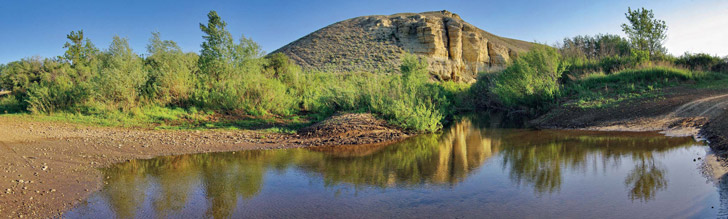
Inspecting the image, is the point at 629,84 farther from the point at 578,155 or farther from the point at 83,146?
the point at 83,146

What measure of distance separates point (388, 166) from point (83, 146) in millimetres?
8180

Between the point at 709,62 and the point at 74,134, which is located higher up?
the point at 709,62

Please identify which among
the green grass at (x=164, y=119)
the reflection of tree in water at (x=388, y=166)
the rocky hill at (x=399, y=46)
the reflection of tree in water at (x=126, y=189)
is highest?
the rocky hill at (x=399, y=46)

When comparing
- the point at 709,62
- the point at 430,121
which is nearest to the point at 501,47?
the point at 709,62

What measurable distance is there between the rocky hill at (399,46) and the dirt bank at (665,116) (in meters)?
34.1

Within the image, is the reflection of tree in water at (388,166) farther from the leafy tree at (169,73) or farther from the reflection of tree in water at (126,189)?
the leafy tree at (169,73)

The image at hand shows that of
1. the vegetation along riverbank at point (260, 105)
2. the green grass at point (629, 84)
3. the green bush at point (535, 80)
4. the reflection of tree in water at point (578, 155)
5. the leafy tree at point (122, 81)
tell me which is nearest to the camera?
the reflection of tree in water at point (578, 155)

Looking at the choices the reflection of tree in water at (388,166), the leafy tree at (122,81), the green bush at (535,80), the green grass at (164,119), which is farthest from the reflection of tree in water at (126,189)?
the green bush at (535,80)

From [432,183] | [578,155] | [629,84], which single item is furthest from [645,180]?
[629,84]

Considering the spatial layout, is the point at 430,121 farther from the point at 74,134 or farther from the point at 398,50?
the point at 398,50

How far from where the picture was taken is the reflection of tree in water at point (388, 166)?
6.69 meters

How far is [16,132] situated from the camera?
37.2 ft

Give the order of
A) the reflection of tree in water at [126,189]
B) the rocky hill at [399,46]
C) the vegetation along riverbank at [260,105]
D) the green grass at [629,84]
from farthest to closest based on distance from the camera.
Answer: the rocky hill at [399,46] < the green grass at [629,84] < the vegetation along riverbank at [260,105] < the reflection of tree in water at [126,189]

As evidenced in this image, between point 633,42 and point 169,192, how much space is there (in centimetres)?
3063
